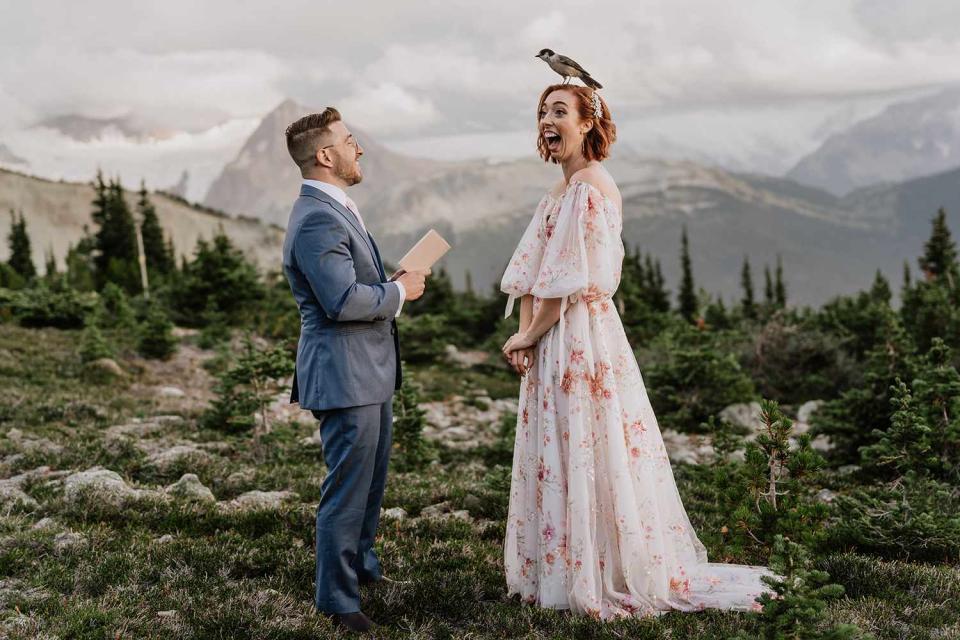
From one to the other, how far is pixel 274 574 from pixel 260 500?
1.71 m

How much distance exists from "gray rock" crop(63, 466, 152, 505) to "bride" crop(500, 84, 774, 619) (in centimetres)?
361

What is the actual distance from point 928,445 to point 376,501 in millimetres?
4797

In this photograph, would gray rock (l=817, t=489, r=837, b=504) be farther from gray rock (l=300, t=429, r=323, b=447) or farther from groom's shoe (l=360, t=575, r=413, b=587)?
gray rock (l=300, t=429, r=323, b=447)

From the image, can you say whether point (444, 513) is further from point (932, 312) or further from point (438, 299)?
point (438, 299)

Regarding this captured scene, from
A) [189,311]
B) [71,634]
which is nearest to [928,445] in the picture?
[71,634]

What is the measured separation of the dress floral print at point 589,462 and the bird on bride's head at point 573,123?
0.28 meters

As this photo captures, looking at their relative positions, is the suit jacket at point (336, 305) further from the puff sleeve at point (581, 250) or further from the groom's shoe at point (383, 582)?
the groom's shoe at point (383, 582)

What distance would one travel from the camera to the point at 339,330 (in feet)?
13.2

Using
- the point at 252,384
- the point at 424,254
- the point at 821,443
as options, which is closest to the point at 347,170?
the point at 424,254

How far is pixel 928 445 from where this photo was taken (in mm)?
6254

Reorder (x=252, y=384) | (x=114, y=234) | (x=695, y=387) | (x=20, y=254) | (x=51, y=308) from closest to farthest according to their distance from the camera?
(x=252, y=384) → (x=695, y=387) → (x=51, y=308) → (x=114, y=234) → (x=20, y=254)

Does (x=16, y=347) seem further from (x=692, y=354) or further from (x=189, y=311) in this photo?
(x=692, y=354)

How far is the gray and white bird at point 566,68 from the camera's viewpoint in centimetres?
444

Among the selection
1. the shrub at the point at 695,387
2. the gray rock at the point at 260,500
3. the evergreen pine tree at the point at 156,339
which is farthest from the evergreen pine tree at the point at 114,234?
the gray rock at the point at 260,500
